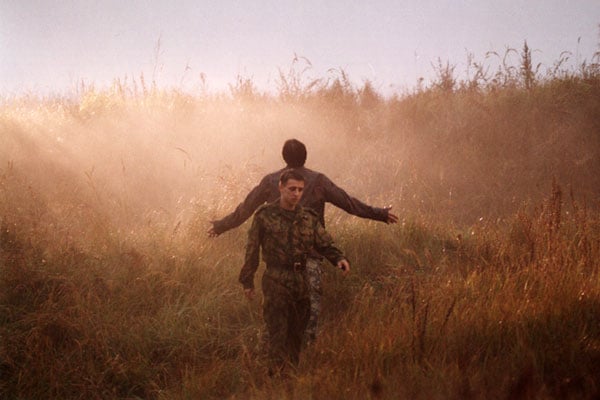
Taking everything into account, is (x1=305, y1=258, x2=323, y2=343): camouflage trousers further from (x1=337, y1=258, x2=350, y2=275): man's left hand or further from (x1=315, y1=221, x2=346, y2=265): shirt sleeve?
(x1=337, y1=258, x2=350, y2=275): man's left hand

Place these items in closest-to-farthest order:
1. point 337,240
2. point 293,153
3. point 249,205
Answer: point 293,153, point 249,205, point 337,240

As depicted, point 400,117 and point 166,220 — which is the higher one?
point 400,117

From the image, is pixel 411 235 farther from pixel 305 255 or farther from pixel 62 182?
pixel 62 182

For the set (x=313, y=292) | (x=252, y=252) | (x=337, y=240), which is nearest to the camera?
(x=252, y=252)

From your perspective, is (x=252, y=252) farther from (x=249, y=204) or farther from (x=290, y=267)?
(x=249, y=204)

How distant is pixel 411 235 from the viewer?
5500 mm

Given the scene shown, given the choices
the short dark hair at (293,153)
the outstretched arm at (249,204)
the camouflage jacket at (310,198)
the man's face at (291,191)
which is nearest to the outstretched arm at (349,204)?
the camouflage jacket at (310,198)

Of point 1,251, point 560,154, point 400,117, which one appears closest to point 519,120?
point 560,154

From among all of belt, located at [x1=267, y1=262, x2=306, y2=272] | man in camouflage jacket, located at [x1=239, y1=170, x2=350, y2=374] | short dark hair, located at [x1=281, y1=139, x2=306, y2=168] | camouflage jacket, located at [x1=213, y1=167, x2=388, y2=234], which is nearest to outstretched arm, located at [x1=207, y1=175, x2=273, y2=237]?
camouflage jacket, located at [x1=213, y1=167, x2=388, y2=234]

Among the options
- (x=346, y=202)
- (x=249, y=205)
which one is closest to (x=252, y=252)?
(x=249, y=205)

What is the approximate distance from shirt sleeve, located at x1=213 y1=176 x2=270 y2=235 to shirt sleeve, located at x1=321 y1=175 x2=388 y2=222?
47 centimetres

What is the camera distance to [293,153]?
3.78 metres

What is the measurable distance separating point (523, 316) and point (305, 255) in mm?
1508

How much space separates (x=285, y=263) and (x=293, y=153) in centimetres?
100
